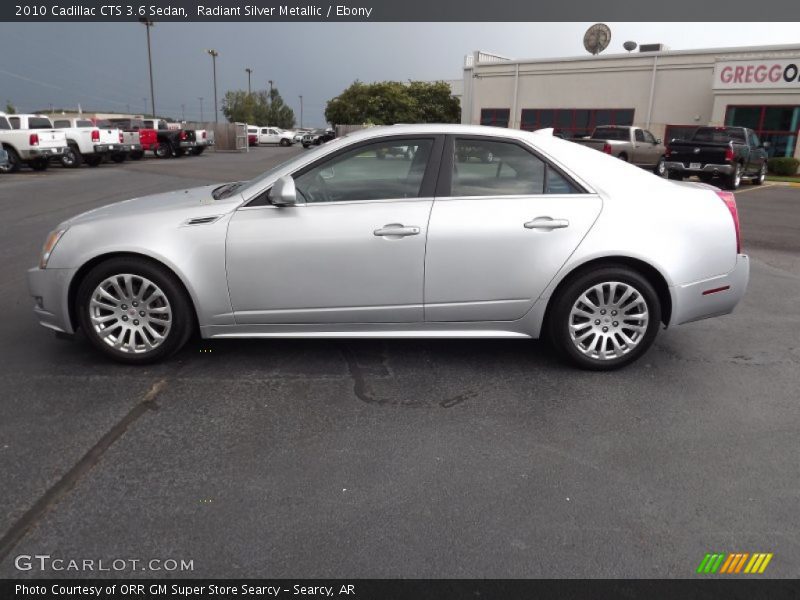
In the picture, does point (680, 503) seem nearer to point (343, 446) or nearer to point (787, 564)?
point (787, 564)

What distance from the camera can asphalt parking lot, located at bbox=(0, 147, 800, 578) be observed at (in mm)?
2566

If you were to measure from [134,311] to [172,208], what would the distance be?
2.40 ft

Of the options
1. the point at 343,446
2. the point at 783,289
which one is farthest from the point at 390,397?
the point at 783,289

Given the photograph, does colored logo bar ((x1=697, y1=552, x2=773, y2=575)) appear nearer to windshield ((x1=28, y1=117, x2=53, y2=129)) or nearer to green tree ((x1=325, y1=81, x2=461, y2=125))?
windshield ((x1=28, y1=117, x2=53, y2=129))

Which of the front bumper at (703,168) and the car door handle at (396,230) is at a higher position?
the front bumper at (703,168)

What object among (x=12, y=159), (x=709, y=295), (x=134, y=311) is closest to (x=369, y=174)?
(x=134, y=311)

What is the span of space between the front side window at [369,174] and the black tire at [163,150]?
101 ft

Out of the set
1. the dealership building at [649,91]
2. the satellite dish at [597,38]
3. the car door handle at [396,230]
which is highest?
the satellite dish at [597,38]

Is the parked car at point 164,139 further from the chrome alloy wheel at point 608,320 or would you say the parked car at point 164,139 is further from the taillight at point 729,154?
the chrome alloy wheel at point 608,320

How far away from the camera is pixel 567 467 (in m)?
3.19

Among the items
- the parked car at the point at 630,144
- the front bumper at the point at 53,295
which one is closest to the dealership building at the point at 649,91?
the parked car at the point at 630,144

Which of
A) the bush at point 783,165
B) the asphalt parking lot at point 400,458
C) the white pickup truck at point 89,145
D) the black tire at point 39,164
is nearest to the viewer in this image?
the asphalt parking lot at point 400,458

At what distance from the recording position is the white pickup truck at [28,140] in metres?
20.8
